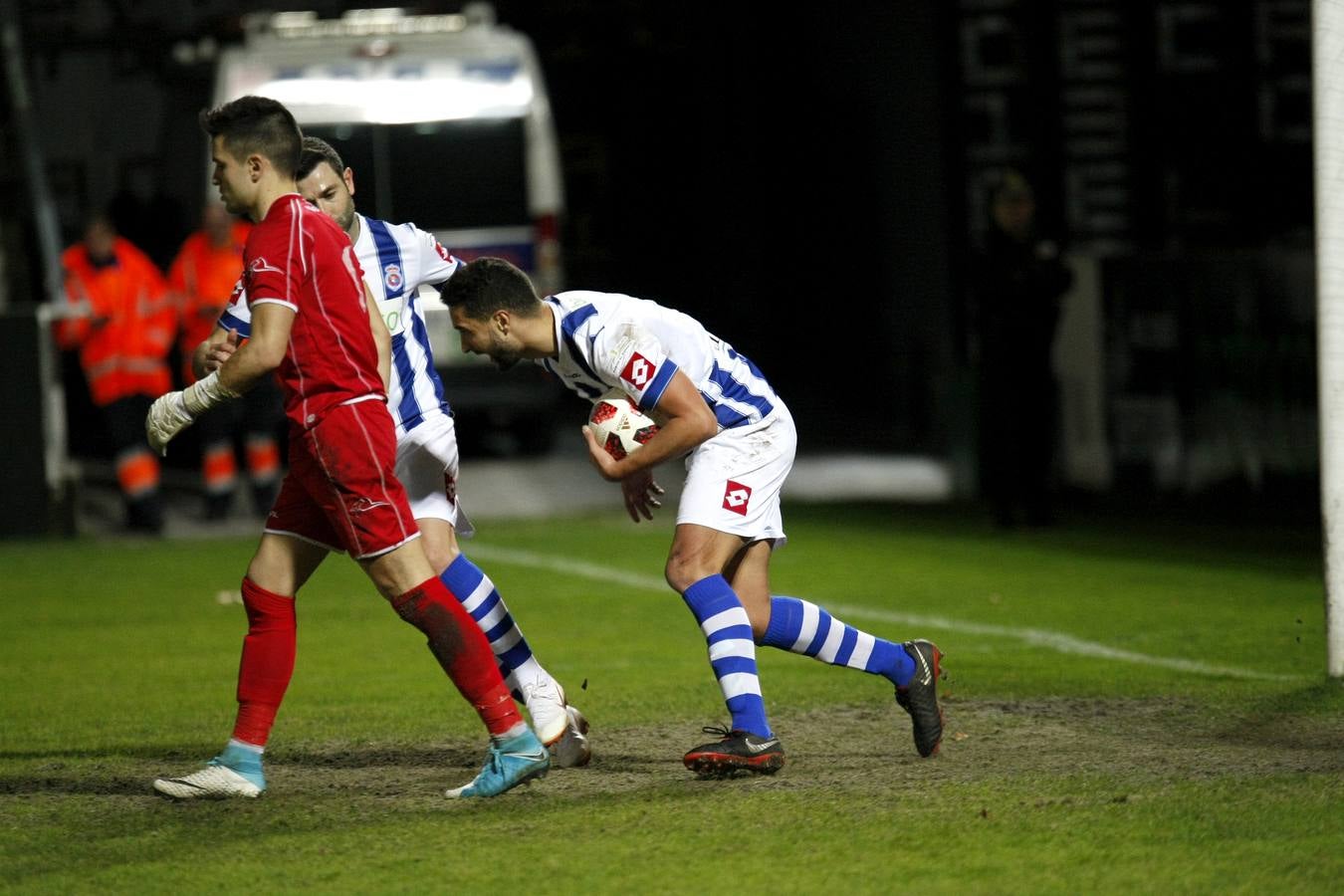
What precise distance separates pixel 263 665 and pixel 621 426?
1221 mm

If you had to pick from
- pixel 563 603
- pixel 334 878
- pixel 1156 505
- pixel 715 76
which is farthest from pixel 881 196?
pixel 334 878

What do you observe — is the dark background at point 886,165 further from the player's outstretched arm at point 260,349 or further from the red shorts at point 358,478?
the player's outstretched arm at point 260,349

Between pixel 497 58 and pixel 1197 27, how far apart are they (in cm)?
566

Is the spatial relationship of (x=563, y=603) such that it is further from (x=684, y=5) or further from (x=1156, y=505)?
(x=684, y=5)

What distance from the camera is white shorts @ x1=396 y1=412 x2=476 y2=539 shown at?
6688mm

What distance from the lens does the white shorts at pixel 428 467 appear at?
263 inches

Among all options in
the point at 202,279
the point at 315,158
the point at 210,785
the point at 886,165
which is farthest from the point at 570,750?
the point at 886,165

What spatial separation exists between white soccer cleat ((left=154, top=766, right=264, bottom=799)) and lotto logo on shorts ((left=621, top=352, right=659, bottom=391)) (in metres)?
1.57

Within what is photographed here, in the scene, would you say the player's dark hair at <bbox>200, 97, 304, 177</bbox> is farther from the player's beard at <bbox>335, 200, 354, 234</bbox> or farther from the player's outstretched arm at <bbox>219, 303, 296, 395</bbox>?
the player's beard at <bbox>335, 200, 354, 234</bbox>

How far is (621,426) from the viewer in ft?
20.0

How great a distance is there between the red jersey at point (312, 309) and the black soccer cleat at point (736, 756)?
1.38 metres

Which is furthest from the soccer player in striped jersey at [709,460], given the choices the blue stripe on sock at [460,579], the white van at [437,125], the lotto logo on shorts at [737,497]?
the white van at [437,125]

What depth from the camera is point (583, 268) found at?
24922 mm

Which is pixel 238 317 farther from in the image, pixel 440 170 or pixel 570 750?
pixel 440 170
